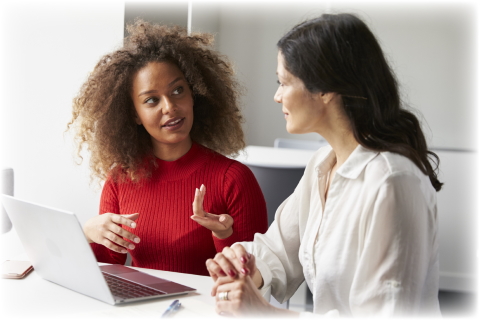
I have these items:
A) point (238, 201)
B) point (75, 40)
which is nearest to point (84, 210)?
point (75, 40)

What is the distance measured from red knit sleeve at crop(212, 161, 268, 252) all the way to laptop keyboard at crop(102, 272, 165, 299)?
40cm

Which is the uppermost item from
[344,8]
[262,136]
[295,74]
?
[344,8]

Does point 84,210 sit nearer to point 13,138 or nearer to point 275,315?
point 13,138

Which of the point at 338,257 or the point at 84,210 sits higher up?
the point at 338,257

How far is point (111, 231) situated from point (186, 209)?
28 cm

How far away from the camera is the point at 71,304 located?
1.13 meters

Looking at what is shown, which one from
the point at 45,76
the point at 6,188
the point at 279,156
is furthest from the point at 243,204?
the point at 279,156

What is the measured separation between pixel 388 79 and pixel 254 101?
13.1 ft

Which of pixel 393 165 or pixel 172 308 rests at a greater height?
pixel 393 165

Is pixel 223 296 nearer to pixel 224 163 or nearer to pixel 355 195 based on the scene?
pixel 355 195

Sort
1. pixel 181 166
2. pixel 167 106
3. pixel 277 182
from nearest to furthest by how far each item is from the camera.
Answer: pixel 167 106 → pixel 181 166 → pixel 277 182

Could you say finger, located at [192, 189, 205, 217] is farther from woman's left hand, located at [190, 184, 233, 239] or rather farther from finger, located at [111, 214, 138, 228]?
finger, located at [111, 214, 138, 228]

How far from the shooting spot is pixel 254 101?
508 centimetres

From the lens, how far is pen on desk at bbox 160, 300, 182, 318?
1.05m
